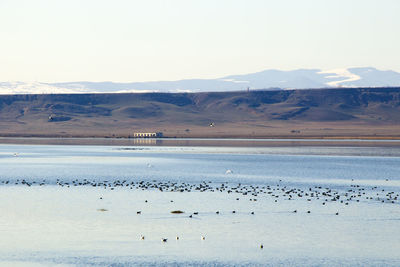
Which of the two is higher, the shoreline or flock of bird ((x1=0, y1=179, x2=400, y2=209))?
flock of bird ((x1=0, y1=179, x2=400, y2=209))

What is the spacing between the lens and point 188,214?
35250 mm

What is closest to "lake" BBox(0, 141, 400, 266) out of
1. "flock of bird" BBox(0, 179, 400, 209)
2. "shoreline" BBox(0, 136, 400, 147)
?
"flock of bird" BBox(0, 179, 400, 209)

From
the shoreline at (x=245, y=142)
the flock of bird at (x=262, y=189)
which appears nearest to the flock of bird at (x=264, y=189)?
the flock of bird at (x=262, y=189)

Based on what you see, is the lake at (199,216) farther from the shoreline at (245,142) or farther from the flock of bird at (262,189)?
the shoreline at (245,142)

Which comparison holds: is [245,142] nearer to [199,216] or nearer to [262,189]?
[262,189]

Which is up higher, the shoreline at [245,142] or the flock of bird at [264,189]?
the flock of bird at [264,189]

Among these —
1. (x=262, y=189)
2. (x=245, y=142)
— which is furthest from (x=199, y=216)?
(x=245, y=142)

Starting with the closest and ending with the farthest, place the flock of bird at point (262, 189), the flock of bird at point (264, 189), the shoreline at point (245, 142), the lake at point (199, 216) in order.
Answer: the lake at point (199, 216) < the flock of bird at point (262, 189) < the flock of bird at point (264, 189) < the shoreline at point (245, 142)

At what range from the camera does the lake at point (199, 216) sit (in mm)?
25859

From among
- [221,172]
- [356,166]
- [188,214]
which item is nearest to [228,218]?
[188,214]

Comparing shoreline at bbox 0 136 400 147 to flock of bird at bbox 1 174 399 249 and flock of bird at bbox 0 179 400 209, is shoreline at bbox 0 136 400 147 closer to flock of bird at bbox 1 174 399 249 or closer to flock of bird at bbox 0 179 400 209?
flock of bird at bbox 0 179 400 209

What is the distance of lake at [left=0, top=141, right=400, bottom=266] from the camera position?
25859 millimetres

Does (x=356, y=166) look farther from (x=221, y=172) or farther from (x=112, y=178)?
(x=112, y=178)

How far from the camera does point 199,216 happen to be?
114ft
